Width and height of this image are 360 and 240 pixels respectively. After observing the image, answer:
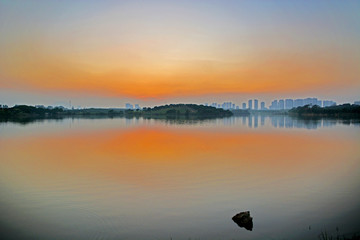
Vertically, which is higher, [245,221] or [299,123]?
[299,123]

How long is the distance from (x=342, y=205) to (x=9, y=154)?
2500cm

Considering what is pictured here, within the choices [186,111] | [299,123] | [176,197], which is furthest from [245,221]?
[186,111]

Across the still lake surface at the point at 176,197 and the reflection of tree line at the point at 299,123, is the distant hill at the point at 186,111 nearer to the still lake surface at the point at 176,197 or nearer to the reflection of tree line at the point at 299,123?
the reflection of tree line at the point at 299,123

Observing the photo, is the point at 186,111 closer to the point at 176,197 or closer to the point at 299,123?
the point at 299,123

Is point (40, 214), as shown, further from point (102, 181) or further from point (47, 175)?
point (47, 175)

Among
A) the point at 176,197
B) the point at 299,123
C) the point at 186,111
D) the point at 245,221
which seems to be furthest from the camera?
the point at 186,111

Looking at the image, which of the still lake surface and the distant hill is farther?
the distant hill

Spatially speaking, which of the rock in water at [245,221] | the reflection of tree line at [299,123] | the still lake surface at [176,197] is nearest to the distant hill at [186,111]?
the reflection of tree line at [299,123]

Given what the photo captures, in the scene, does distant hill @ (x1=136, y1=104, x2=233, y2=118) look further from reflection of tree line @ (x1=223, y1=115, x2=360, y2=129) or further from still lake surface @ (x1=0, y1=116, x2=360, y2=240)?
still lake surface @ (x1=0, y1=116, x2=360, y2=240)

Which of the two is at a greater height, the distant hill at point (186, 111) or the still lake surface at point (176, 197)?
the distant hill at point (186, 111)

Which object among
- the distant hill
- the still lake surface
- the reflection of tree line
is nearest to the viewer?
the still lake surface

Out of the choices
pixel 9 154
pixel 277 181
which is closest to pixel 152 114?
pixel 9 154

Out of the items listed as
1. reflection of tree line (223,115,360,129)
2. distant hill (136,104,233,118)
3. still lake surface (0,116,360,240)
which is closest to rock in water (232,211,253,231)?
still lake surface (0,116,360,240)

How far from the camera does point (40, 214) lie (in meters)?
9.66
